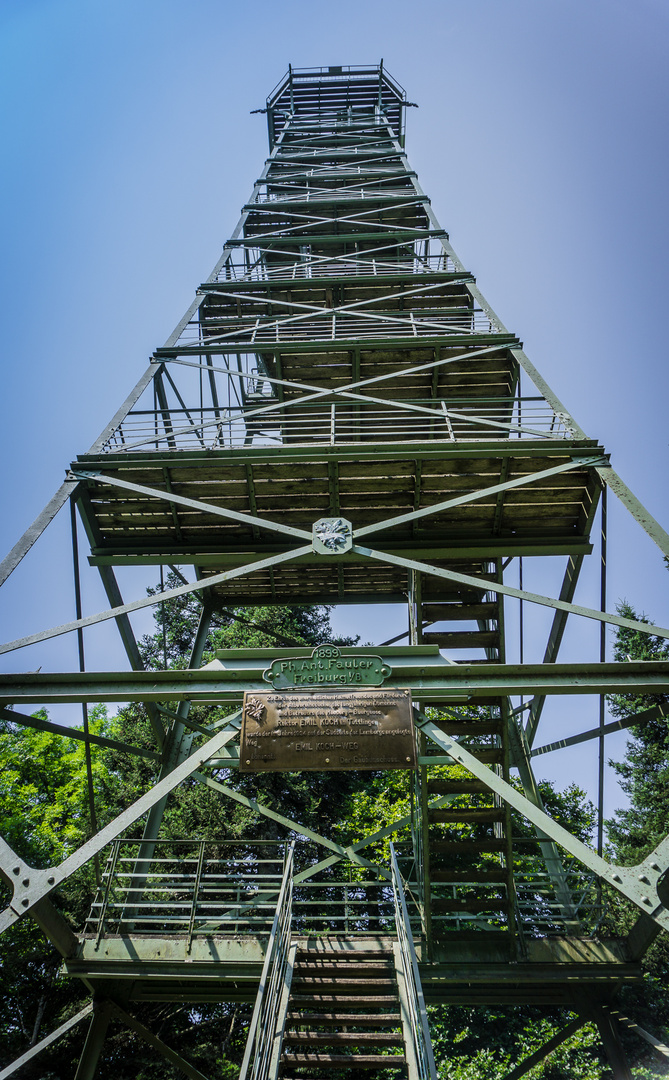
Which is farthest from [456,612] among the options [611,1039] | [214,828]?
[214,828]

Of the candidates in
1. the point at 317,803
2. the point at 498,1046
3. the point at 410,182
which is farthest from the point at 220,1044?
the point at 410,182

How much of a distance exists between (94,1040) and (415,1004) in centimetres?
495

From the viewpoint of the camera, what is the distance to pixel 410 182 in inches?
725

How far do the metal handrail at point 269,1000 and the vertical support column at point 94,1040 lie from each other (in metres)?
2.93

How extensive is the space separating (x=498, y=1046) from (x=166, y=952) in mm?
19594

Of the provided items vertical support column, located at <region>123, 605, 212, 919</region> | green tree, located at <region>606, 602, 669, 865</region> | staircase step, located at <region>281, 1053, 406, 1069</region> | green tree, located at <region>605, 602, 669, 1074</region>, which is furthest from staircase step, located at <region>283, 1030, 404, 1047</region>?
→ green tree, located at <region>606, 602, 669, 865</region>

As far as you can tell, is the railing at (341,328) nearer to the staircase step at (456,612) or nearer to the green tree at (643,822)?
the staircase step at (456,612)

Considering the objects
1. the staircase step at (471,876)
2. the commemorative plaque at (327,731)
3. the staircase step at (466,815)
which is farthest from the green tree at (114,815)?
the commemorative plaque at (327,731)

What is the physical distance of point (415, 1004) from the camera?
650cm

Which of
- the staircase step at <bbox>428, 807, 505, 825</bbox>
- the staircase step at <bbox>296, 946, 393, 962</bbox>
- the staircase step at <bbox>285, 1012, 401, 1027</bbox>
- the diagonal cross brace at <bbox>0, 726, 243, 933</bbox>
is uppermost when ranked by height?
the staircase step at <bbox>428, 807, 505, 825</bbox>

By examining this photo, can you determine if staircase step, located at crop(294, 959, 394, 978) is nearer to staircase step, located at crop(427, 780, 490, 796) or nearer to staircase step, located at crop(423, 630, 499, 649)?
staircase step, located at crop(427, 780, 490, 796)

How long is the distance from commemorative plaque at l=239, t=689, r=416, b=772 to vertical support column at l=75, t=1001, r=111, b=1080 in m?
5.25

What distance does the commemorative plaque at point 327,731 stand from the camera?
6277 mm

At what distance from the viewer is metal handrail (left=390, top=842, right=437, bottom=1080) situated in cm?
597
